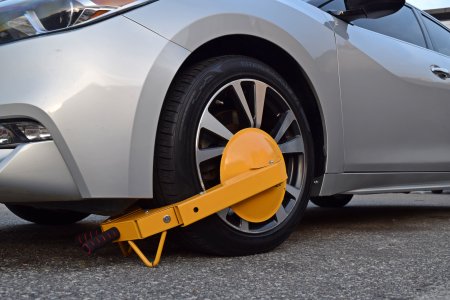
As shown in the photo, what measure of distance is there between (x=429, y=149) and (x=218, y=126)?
151 centimetres

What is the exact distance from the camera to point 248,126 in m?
2.12

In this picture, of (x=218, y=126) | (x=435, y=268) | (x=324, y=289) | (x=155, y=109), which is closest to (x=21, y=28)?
(x=155, y=109)

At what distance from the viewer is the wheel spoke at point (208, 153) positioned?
194 centimetres

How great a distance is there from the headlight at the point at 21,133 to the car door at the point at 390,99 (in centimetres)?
133

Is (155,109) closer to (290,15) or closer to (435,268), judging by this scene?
(290,15)

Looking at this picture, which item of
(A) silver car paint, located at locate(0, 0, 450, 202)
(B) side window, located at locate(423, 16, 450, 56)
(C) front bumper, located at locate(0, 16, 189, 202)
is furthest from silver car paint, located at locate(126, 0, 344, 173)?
(B) side window, located at locate(423, 16, 450, 56)

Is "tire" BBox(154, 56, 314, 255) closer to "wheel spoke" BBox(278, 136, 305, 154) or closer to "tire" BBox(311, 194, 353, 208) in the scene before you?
"wheel spoke" BBox(278, 136, 305, 154)

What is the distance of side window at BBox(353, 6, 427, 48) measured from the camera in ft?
9.57

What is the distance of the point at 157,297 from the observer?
152cm

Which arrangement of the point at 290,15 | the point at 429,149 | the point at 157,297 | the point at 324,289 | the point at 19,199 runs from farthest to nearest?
the point at 429,149
the point at 290,15
the point at 19,199
the point at 324,289
the point at 157,297

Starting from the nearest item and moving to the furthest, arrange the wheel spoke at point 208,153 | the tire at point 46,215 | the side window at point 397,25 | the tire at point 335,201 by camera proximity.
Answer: the wheel spoke at point 208,153 < the side window at point 397,25 < the tire at point 46,215 < the tire at point 335,201

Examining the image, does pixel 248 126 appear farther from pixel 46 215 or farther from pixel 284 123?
pixel 46 215

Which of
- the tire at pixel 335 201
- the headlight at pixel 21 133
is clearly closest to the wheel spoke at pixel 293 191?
the headlight at pixel 21 133

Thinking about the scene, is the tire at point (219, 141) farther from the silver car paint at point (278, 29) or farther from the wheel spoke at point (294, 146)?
the silver car paint at point (278, 29)
